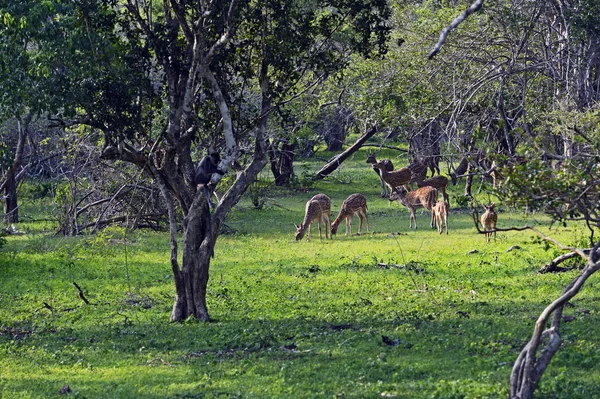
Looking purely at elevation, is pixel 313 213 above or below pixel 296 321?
above

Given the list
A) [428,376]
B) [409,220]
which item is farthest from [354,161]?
[428,376]

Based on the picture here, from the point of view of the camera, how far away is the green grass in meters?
9.84

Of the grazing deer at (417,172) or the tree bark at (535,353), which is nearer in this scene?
the tree bark at (535,353)

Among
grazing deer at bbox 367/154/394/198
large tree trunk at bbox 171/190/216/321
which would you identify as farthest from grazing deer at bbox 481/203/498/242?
grazing deer at bbox 367/154/394/198

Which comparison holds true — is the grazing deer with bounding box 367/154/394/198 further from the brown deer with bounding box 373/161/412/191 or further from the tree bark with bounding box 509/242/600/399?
the tree bark with bounding box 509/242/600/399

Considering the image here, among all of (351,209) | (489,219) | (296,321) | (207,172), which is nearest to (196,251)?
(207,172)

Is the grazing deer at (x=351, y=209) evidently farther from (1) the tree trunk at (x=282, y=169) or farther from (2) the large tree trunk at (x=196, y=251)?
(1) the tree trunk at (x=282, y=169)

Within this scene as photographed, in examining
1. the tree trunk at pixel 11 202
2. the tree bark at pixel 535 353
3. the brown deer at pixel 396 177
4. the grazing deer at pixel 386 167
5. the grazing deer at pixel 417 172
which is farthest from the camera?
the grazing deer at pixel 386 167

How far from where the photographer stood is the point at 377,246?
22500 mm

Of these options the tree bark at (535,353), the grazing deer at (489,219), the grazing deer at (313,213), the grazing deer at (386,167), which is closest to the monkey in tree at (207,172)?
the tree bark at (535,353)

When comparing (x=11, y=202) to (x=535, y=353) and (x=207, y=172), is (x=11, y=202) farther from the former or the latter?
(x=535, y=353)

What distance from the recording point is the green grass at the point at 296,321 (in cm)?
984

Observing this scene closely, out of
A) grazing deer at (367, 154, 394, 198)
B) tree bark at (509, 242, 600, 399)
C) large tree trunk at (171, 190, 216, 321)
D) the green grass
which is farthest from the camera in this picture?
grazing deer at (367, 154, 394, 198)

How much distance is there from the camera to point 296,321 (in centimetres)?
1359
